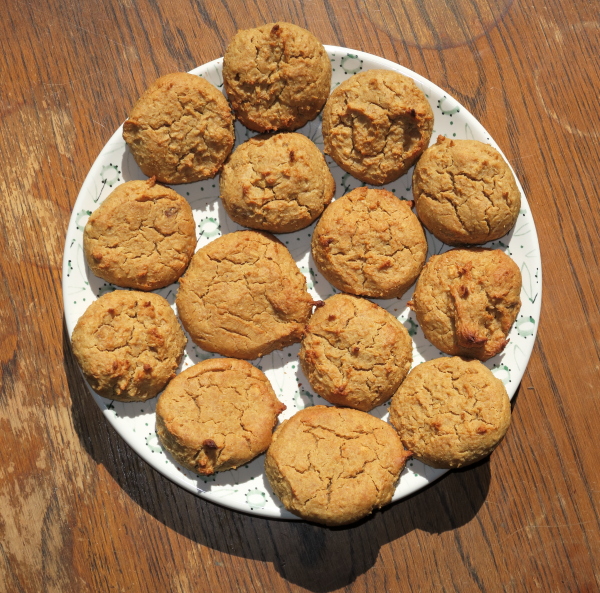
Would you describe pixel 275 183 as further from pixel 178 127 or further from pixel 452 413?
pixel 452 413

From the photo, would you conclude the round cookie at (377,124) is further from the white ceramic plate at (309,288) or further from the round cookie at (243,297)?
the round cookie at (243,297)

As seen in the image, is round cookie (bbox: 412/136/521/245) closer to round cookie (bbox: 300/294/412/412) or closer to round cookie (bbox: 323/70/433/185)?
round cookie (bbox: 323/70/433/185)

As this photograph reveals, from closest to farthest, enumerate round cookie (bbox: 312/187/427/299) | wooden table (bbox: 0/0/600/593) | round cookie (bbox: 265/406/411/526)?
round cookie (bbox: 265/406/411/526)
round cookie (bbox: 312/187/427/299)
wooden table (bbox: 0/0/600/593)

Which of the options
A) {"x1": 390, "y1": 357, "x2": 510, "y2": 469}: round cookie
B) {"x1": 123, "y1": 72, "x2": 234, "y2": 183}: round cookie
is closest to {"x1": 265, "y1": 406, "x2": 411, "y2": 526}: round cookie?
{"x1": 390, "y1": 357, "x2": 510, "y2": 469}: round cookie

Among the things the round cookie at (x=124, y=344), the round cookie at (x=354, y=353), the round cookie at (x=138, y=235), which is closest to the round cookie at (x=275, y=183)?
the round cookie at (x=138, y=235)

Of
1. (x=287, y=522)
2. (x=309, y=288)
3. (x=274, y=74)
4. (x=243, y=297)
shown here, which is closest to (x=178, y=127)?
(x=274, y=74)
